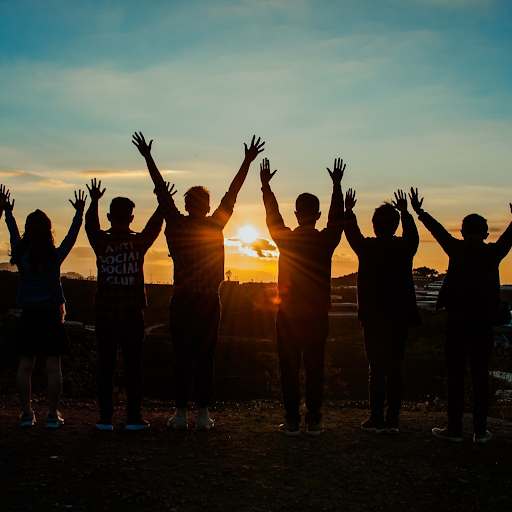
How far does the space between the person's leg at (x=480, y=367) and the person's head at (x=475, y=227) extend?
952 millimetres

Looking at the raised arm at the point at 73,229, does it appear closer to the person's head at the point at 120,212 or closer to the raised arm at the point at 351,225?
the person's head at the point at 120,212

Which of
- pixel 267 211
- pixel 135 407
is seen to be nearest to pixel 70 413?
pixel 135 407

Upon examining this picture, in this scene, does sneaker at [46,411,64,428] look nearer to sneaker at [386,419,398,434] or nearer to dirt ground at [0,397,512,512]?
dirt ground at [0,397,512,512]

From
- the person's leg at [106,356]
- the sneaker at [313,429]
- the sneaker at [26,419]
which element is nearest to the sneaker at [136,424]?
the person's leg at [106,356]

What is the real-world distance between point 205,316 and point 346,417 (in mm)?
2621

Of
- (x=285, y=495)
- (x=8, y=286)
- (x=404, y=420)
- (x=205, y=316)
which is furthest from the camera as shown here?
(x=8, y=286)

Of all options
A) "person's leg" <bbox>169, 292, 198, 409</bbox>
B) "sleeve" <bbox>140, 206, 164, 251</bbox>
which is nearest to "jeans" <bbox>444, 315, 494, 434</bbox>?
"person's leg" <bbox>169, 292, 198, 409</bbox>

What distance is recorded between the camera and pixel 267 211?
5.91 metres

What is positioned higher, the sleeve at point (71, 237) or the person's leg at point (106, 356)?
the sleeve at point (71, 237)

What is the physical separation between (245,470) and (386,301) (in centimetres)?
224

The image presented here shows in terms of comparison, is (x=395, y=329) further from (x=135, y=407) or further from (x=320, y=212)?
(x=135, y=407)

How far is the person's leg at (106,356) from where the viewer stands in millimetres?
5574

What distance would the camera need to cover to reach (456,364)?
227 inches

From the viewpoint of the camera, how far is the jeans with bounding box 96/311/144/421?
18.3ft
